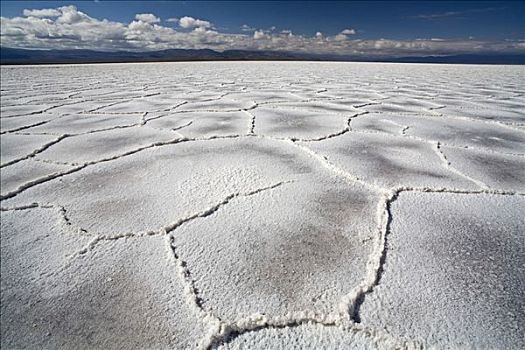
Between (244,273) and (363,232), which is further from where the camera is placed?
(363,232)

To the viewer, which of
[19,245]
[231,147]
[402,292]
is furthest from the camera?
[231,147]

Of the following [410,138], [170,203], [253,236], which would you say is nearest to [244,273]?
[253,236]

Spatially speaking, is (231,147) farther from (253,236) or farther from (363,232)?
(363,232)

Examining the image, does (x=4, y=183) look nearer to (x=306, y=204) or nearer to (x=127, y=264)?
(x=127, y=264)

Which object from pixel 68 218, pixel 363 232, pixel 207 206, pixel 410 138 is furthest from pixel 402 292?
pixel 410 138

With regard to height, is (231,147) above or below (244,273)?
above

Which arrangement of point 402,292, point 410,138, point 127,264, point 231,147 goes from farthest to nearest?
point 410,138
point 231,147
point 127,264
point 402,292
